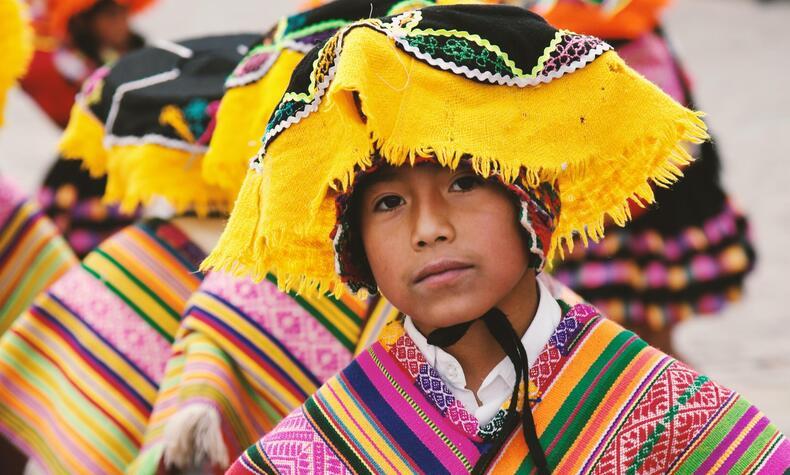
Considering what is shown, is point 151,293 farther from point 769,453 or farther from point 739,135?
point 739,135

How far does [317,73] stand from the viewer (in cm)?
212

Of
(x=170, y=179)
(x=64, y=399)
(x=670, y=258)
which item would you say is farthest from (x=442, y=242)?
(x=670, y=258)

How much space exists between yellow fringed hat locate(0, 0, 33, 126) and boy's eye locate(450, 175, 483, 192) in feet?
6.71

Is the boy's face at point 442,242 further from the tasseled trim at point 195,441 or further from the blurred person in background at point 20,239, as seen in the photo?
the blurred person in background at point 20,239

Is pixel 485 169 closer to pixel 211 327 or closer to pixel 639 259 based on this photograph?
pixel 211 327

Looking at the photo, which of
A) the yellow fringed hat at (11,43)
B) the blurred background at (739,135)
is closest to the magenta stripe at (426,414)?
the yellow fringed hat at (11,43)

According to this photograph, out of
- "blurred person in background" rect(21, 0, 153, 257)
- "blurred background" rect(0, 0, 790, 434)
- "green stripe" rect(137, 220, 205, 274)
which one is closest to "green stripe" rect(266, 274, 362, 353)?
"green stripe" rect(137, 220, 205, 274)

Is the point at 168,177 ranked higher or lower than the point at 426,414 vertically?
higher

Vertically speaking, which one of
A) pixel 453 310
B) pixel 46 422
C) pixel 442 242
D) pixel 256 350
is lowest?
pixel 46 422

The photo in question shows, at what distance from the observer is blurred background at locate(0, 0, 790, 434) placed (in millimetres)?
Answer: 5496

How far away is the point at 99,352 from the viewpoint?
11.4 ft

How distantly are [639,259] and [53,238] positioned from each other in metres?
1.98

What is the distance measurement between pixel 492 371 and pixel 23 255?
2222mm

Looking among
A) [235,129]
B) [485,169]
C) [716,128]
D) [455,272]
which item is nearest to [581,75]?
[485,169]
